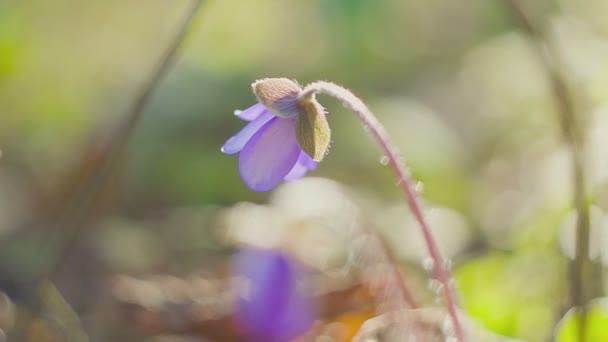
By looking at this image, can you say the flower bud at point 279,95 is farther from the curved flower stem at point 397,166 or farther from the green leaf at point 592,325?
the green leaf at point 592,325

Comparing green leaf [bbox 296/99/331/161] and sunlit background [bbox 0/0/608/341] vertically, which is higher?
sunlit background [bbox 0/0/608/341]

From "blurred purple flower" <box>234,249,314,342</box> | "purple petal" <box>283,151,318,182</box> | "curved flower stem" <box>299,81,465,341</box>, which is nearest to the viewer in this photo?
"curved flower stem" <box>299,81,465,341</box>

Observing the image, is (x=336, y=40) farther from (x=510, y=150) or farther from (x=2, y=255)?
(x=2, y=255)

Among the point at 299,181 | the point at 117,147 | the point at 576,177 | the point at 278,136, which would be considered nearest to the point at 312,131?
the point at 278,136

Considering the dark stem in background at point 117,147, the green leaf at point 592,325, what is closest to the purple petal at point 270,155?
the dark stem in background at point 117,147

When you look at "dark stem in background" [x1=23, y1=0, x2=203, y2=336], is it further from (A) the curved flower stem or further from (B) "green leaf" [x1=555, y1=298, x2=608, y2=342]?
(B) "green leaf" [x1=555, y1=298, x2=608, y2=342]

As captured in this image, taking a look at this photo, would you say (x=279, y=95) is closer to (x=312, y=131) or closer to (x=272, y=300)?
(x=312, y=131)

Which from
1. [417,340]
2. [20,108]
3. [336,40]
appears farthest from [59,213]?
[417,340]

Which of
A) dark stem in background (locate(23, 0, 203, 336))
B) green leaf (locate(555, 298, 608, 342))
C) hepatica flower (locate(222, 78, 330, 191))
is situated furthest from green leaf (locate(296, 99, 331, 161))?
green leaf (locate(555, 298, 608, 342))
